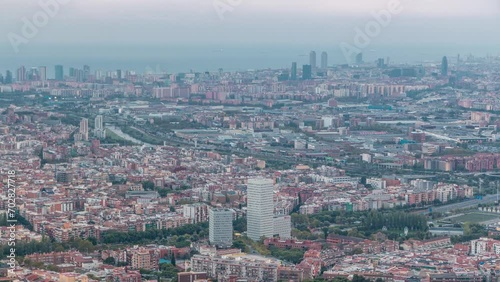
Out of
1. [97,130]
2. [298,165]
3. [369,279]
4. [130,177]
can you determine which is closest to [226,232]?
[369,279]

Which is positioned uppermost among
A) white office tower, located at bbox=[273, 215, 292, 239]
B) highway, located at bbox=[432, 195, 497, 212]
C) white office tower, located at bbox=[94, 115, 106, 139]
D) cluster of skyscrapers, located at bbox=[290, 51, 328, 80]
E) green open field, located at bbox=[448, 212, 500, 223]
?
cluster of skyscrapers, located at bbox=[290, 51, 328, 80]

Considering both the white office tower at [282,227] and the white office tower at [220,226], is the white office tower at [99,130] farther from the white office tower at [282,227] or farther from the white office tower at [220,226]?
the white office tower at [220,226]

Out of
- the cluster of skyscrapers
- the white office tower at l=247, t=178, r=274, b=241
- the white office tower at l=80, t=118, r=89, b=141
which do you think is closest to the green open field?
the white office tower at l=247, t=178, r=274, b=241

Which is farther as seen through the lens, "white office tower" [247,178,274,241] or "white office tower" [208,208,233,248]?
"white office tower" [247,178,274,241]

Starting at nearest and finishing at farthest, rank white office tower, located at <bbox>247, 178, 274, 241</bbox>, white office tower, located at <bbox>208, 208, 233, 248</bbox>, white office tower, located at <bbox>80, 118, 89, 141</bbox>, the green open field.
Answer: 1. white office tower, located at <bbox>208, 208, 233, 248</bbox>
2. white office tower, located at <bbox>247, 178, 274, 241</bbox>
3. the green open field
4. white office tower, located at <bbox>80, 118, 89, 141</bbox>

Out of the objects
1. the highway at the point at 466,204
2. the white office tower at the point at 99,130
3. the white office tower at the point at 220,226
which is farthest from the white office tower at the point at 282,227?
the white office tower at the point at 99,130

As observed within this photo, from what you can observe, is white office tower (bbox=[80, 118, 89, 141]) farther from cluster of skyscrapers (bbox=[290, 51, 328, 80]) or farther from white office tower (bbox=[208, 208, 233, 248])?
cluster of skyscrapers (bbox=[290, 51, 328, 80])

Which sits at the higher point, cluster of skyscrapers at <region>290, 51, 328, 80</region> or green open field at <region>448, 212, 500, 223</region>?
cluster of skyscrapers at <region>290, 51, 328, 80</region>

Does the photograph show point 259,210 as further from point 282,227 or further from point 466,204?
point 466,204
